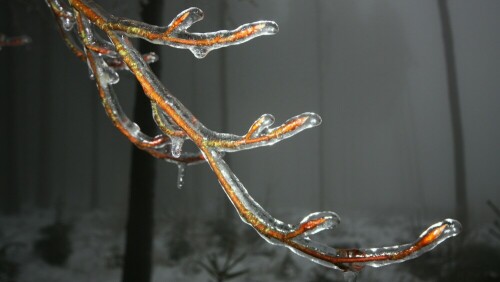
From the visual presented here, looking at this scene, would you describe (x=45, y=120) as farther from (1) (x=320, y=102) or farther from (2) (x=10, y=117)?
(1) (x=320, y=102)

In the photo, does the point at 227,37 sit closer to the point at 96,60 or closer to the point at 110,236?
the point at 96,60

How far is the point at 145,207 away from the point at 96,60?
3.71m

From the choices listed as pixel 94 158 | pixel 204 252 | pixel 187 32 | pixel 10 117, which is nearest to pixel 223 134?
pixel 187 32

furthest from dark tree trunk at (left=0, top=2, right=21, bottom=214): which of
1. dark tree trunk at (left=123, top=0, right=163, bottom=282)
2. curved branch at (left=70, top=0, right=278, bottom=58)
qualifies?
curved branch at (left=70, top=0, right=278, bottom=58)

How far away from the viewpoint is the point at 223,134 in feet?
2.12

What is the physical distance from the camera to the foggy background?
4609 mm

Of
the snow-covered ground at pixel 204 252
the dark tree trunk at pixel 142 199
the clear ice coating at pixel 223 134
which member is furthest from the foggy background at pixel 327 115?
the clear ice coating at pixel 223 134

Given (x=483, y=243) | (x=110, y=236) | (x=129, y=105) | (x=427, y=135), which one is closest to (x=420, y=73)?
(x=427, y=135)

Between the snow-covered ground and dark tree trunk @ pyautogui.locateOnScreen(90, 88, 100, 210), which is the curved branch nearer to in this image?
the snow-covered ground

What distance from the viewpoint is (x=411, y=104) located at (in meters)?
4.88

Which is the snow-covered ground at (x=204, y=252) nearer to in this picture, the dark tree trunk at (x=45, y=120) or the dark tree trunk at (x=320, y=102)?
the dark tree trunk at (x=320, y=102)

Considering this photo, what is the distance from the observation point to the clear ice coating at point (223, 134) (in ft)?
1.80

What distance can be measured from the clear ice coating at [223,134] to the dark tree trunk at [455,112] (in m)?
4.38

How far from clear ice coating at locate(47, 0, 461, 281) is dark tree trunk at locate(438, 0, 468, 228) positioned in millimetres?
4384
